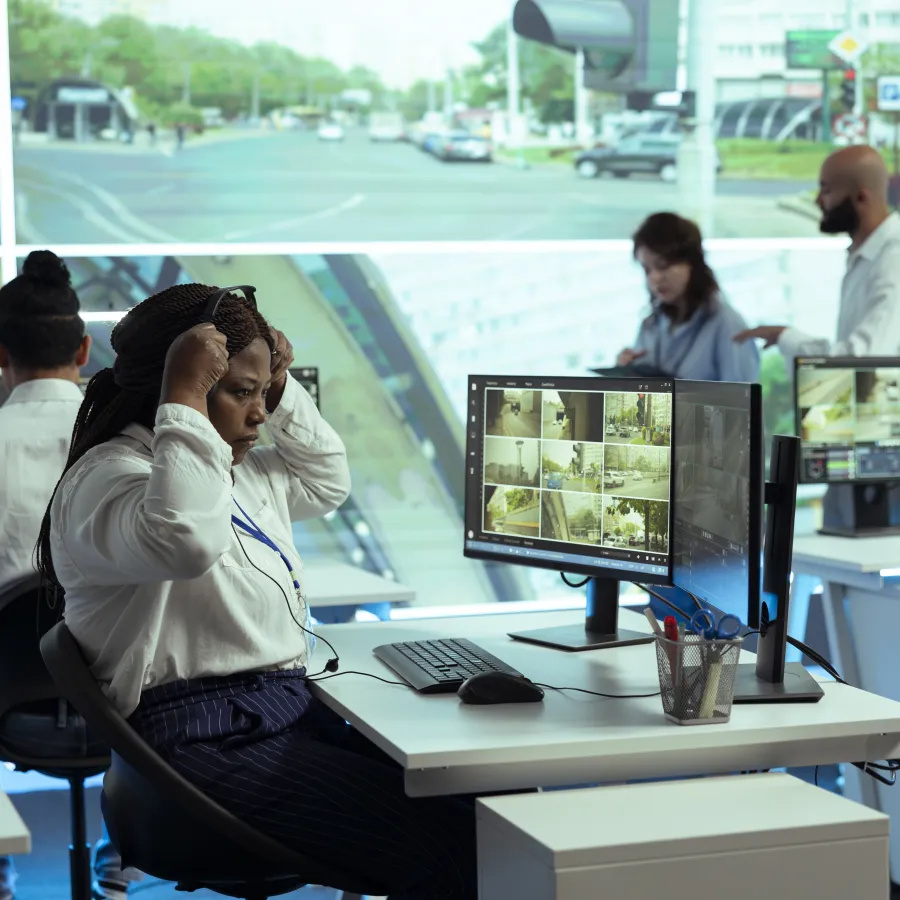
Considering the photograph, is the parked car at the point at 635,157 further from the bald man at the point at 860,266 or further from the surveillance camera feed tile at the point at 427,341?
the bald man at the point at 860,266

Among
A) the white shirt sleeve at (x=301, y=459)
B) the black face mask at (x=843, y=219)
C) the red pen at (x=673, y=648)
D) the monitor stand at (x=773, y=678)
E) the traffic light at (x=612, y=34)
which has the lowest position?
the monitor stand at (x=773, y=678)

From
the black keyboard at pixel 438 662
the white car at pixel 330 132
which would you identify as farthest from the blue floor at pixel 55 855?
the white car at pixel 330 132

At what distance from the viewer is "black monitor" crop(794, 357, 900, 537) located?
344 cm

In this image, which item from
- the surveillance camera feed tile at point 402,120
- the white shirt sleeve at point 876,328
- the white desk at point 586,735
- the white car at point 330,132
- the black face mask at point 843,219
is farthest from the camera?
the white car at point 330,132

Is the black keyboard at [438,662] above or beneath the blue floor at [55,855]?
above

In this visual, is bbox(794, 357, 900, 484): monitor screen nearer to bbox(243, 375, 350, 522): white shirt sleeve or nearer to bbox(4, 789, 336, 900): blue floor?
bbox(243, 375, 350, 522): white shirt sleeve

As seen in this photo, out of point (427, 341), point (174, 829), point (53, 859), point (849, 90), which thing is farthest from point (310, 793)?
point (849, 90)

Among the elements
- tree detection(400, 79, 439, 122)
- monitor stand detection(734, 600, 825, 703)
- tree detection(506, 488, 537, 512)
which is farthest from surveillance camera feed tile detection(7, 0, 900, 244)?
monitor stand detection(734, 600, 825, 703)

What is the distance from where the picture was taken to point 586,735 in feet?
5.64

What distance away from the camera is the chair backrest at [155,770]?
1770 millimetres

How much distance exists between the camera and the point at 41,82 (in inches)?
167

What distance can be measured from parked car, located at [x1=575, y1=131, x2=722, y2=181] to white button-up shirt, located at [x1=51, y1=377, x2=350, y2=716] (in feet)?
10.4

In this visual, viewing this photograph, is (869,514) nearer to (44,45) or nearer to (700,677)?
(700,677)

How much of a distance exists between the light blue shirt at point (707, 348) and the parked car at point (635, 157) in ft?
3.02
